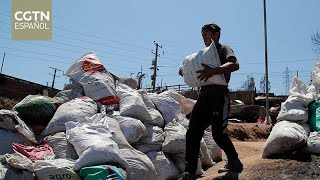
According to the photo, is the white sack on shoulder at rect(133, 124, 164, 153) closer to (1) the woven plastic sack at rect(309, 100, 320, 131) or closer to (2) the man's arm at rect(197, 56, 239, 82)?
(2) the man's arm at rect(197, 56, 239, 82)

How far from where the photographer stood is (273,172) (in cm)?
285

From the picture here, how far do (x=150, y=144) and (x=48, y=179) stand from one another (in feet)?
4.17

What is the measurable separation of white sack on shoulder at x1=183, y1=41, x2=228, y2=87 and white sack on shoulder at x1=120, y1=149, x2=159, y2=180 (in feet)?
2.30

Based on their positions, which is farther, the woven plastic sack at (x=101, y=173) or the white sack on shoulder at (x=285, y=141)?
the white sack on shoulder at (x=285, y=141)

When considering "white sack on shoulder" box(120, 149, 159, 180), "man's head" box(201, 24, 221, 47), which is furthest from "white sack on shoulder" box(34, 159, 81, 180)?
"man's head" box(201, 24, 221, 47)

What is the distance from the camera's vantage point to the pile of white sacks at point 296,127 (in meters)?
3.30

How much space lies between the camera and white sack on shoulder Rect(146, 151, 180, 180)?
3.28 m

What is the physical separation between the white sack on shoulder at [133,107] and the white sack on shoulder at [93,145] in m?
0.69

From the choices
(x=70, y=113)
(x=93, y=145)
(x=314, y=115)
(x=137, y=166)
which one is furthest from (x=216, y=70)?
(x=314, y=115)

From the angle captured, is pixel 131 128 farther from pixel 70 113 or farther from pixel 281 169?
pixel 281 169

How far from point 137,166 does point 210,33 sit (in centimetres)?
116

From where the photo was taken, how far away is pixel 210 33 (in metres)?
2.88

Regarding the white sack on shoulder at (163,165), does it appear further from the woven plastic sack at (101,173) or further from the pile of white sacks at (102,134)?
the woven plastic sack at (101,173)

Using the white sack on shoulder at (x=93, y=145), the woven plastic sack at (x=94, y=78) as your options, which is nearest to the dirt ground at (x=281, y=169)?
the white sack on shoulder at (x=93, y=145)
